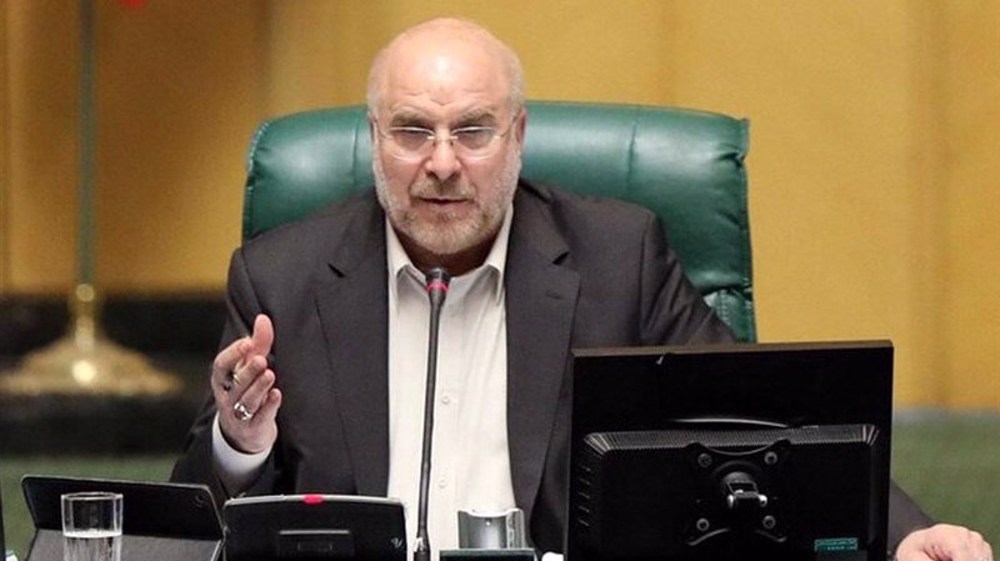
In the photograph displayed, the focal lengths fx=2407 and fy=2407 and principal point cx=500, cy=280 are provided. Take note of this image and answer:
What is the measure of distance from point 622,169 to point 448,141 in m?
0.39

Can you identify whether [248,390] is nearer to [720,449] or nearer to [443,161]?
[443,161]

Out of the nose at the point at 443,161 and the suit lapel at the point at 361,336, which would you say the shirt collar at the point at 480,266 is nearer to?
the suit lapel at the point at 361,336

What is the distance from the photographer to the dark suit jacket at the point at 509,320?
348 cm

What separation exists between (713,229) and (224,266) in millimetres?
3161

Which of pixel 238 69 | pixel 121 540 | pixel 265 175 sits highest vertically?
pixel 238 69

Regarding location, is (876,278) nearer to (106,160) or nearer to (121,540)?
(106,160)

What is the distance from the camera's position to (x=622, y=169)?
12.5ft

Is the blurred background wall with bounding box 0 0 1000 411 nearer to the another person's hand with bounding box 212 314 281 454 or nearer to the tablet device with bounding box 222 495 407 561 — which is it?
the another person's hand with bounding box 212 314 281 454

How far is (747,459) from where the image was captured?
8.54 feet

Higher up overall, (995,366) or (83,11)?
(83,11)

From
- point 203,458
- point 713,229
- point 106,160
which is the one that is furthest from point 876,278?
point 203,458

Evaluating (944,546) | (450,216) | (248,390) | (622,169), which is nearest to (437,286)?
(248,390)

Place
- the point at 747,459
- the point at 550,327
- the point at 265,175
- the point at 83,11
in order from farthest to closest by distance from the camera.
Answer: the point at 83,11
the point at 265,175
the point at 550,327
the point at 747,459

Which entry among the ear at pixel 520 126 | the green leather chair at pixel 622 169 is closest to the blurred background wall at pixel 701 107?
the green leather chair at pixel 622 169
